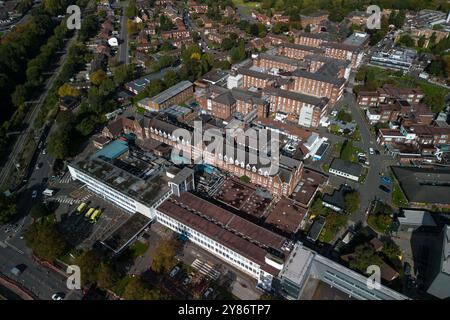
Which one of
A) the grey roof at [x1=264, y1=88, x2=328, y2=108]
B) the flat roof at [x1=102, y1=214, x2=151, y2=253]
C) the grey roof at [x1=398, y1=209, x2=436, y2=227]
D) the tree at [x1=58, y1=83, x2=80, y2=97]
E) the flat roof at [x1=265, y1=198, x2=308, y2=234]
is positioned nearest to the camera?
the flat roof at [x1=102, y1=214, x2=151, y2=253]

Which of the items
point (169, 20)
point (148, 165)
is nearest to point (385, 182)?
point (148, 165)

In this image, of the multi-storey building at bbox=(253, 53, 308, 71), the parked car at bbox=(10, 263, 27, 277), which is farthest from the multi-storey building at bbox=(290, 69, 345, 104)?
the parked car at bbox=(10, 263, 27, 277)

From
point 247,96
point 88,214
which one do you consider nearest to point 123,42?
point 247,96

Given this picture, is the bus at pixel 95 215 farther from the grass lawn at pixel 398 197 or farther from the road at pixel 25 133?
the grass lawn at pixel 398 197

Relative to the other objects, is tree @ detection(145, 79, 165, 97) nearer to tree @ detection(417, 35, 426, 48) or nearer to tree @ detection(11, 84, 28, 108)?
tree @ detection(11, 84, 28, 108)

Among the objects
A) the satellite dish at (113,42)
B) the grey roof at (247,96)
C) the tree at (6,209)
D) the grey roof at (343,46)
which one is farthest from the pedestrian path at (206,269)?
the satellite dish at (113,42)
